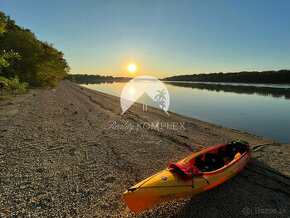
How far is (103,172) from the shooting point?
5727 millimetres

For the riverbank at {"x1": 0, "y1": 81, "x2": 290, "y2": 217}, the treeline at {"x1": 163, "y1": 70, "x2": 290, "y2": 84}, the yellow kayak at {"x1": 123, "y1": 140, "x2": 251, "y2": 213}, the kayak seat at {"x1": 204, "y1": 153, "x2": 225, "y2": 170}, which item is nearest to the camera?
the yellow kayak at {"x1": 123, "y1": 140, "x2": 251, "y2": 213}

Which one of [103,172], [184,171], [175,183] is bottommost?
[103,172]

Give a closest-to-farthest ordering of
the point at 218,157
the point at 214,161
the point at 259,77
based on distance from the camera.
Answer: the point at 214,161, the point at 218,157, the point at 259,77

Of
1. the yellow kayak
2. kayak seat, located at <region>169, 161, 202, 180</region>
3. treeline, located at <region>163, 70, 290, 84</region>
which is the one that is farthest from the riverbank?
treeline, located at <region>163, 70, 290, 84</region>

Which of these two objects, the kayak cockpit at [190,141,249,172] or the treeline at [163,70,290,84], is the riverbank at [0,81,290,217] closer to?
the kayak cockpit at [190,141,249,172]

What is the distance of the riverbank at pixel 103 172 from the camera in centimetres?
412

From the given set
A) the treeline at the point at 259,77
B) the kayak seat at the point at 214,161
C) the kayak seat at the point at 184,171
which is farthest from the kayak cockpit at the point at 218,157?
the treeline at the point at 259,77

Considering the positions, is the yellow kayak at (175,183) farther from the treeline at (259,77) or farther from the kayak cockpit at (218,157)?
the treeline at (259,77)

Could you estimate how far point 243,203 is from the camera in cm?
449

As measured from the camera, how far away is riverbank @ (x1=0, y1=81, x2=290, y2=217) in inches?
162

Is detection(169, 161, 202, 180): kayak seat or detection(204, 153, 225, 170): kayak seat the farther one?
detection(204, 153, 225, 170): kayak seat

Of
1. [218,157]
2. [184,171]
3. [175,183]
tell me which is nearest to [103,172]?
[175,183]

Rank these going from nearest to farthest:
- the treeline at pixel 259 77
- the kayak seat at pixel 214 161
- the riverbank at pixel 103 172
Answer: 1. the riverbank at pixel 103 172
2. the kayak seat at pixel 214 161
3. the treeline at pixel 259 77

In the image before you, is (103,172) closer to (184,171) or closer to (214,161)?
(184,171)
